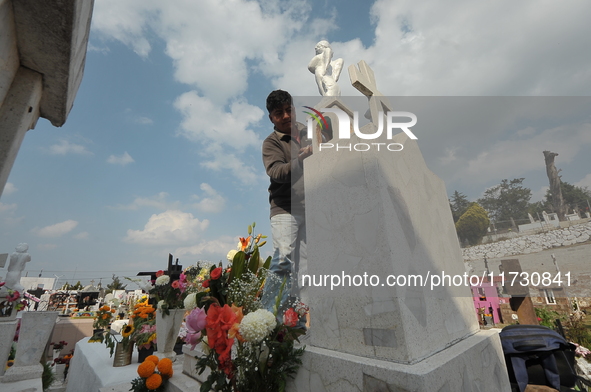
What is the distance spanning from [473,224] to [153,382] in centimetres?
376

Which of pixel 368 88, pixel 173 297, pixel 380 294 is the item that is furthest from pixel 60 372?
pixel 368 88

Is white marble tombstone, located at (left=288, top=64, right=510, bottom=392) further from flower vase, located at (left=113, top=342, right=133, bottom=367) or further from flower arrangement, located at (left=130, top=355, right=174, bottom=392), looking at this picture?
flower vase, located at (left=113, top=342, right=133, bottom=367)

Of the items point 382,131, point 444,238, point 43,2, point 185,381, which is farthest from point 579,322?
point 43,2

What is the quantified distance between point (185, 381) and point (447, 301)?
225 centimetres

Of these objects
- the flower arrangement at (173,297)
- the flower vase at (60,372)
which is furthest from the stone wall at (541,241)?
the flower vase at (60,372)

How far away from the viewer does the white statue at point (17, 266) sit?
623 centimetres

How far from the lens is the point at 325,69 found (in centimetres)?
452

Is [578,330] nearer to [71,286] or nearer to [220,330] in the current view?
[220,330]

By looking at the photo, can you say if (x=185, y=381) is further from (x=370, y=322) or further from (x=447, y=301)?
(x=447, y=301)

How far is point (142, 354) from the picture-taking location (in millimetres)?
3410

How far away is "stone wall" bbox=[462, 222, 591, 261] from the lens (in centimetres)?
384

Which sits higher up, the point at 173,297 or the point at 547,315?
the point at 173,297

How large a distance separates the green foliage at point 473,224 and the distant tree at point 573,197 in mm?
1716

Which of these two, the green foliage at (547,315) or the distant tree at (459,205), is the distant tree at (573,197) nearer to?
the distant tree at (459,205)
